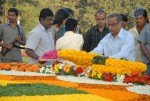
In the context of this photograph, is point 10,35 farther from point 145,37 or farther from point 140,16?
point 145,37

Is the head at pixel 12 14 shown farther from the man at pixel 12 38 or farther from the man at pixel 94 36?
the man at pixel 94 36

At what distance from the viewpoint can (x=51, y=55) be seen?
30.1 feet

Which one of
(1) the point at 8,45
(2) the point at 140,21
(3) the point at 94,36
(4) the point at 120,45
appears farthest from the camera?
(1) the point at 8,45

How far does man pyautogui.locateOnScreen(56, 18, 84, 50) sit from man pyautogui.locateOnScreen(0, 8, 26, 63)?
253cm

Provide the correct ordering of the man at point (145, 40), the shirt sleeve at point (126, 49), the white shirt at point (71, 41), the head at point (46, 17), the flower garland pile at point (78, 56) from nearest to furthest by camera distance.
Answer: the shirt sleeve at point (126, 49) < the flower garland pile at point (78, 56) < the white shirt at point (71, 41) < the head at point (46, 17) < the man at point (145, 40)

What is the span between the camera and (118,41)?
8719 mm

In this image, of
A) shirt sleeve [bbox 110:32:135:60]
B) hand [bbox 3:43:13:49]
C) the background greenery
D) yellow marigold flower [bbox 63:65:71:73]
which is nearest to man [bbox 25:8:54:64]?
yellow marigold flower [bbox 63:65:71:73]

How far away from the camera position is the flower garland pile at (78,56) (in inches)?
340

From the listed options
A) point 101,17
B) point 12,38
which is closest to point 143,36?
point 101,17

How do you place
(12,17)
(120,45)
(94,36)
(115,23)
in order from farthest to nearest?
(12,17)
(94,36)
(120,45)
(115,23)

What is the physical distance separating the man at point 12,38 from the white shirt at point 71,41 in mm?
2522

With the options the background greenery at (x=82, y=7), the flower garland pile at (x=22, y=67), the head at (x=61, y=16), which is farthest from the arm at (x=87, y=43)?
the background greenery at (x=82, y=7)

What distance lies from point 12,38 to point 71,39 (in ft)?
10.0

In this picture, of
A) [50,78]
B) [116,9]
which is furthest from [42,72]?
[116,9]
